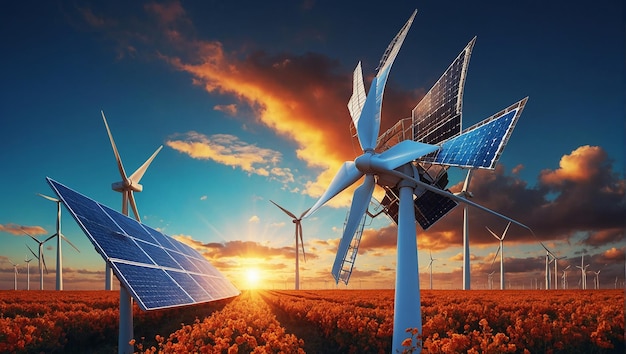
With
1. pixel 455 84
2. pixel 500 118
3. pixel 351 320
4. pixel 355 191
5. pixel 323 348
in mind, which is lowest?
pixel 323 348

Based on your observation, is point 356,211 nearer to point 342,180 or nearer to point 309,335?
point 342,180

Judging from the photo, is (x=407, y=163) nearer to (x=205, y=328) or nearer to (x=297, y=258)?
(x=205, y=328)

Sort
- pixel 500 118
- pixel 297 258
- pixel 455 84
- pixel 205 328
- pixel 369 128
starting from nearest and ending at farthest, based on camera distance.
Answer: pixel 205 328
pixel 500 118
pixel 455 84
pixel 369 128
pixel 297 258

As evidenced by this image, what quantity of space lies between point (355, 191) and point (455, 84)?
273 inches

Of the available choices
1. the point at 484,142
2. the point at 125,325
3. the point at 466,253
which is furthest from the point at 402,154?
the point at 466,253

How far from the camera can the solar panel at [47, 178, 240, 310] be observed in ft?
49.1

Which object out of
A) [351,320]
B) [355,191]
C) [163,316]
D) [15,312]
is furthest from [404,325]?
[15,312]

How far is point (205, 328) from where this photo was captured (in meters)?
16.0

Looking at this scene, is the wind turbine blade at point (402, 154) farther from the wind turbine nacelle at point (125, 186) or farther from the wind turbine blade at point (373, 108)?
the wind turbine nacelle at point (125, 186)

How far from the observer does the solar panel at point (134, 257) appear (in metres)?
15.0

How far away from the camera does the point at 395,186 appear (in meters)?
21.5

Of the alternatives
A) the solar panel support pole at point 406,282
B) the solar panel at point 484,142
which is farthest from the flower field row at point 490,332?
the solar panel at point 484,142

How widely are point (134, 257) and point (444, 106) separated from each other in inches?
609

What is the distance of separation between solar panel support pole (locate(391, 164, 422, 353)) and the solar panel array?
4.24 meters
